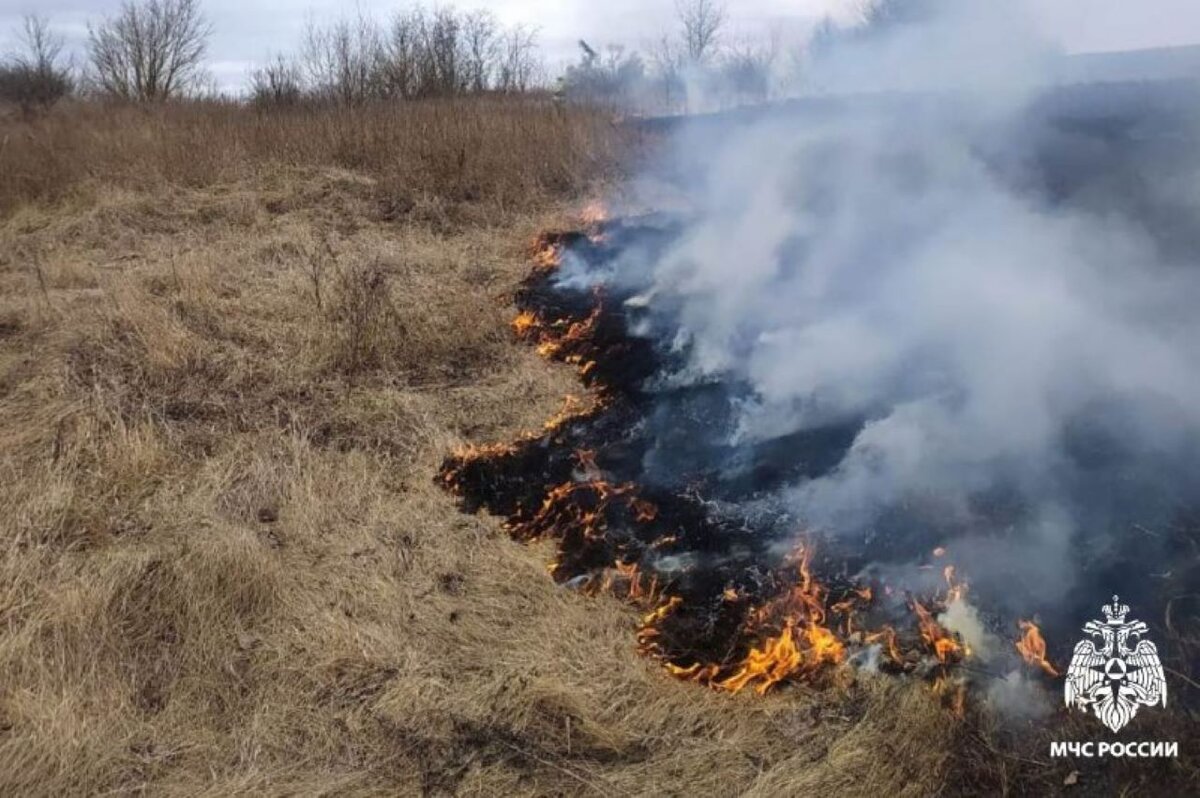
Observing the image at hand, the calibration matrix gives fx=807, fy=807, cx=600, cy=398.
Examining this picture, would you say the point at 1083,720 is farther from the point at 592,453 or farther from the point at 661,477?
the point at 592,453

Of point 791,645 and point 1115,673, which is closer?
point 1115,673

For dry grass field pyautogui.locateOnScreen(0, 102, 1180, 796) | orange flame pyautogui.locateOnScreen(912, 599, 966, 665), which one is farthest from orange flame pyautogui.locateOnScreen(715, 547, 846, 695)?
orange flame pyautogui.locateOnScreen(912, 599, 966, 665)

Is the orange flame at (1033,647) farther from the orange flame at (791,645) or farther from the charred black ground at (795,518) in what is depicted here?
the orange flame at (791,645)

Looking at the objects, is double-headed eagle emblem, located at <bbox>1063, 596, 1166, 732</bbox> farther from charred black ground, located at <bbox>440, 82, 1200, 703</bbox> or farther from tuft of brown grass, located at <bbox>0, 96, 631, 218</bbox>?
tuft of brown grass, located at <bbox>0, 96, 631, 218</bbox>

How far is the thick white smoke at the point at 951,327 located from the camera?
4.40 meters

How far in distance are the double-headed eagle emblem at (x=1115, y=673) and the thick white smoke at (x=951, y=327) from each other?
0.30 metres

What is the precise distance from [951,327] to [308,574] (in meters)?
4.31

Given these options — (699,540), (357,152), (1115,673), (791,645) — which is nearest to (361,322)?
(699,540)

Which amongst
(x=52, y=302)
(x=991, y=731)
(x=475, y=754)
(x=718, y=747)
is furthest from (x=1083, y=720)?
(x=52, y=302)

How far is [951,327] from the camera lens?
5367mm

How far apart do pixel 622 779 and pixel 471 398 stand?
152 inches

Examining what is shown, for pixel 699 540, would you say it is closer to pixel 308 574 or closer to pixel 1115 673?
pixel 1115 673

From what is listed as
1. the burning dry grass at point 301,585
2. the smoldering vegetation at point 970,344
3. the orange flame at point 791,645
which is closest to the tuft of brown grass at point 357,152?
the burning dry grass at point 301,585

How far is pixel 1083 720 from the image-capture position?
10.6 ft
